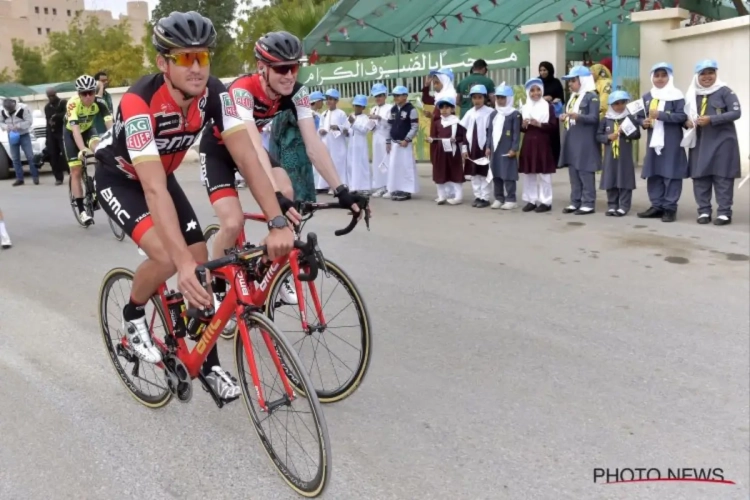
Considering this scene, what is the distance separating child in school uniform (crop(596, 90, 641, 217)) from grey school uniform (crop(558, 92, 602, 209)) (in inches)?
4.9

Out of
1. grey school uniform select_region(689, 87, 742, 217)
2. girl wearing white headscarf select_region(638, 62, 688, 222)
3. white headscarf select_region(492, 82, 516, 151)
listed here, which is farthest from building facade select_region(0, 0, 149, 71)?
grey school uniform select_region(689, 87, 742, 217)

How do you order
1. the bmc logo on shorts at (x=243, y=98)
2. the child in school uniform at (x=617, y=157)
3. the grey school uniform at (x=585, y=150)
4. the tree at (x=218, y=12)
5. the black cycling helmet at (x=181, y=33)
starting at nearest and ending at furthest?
the black cycling helmet at (x=181, y=33), the bmc logo on shorts at (x=243, y=98), the child in school uniform at (x=617, y=157), the grey school uniform at (x=585, y=150), the tree at (x=218, y=12)

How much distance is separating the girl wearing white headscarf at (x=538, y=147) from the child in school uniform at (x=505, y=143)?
0.11 m

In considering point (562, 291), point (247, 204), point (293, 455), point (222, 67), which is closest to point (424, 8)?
point (247, 204)

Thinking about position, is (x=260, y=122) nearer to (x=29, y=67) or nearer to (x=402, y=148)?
(x=402, y=148)

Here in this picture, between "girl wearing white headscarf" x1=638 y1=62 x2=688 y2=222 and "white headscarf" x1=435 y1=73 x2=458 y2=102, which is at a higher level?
"white headscarf" x1=435 y1=73 x2=458 y2=102

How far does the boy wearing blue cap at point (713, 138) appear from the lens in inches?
334

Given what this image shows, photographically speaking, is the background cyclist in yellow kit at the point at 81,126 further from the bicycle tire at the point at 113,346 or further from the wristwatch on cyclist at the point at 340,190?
the wristwatch on cyclist at the point at 340,190

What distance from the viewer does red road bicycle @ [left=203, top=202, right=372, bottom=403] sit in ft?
12.1

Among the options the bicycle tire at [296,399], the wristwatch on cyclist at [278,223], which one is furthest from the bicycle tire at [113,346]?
the wristwatch on cyclist at [278,223]

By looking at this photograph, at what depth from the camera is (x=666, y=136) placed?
9.06m

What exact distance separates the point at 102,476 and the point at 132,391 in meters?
0.90

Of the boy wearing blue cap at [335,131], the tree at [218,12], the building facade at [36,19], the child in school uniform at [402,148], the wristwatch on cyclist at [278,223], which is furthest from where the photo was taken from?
the building facade at [36,19]

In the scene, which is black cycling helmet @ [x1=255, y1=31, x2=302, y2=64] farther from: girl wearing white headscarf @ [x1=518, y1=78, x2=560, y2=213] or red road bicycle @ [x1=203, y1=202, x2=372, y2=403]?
girl wearing white headscarf @ [x1=518, y1=78, x2=560, y2=213]
